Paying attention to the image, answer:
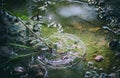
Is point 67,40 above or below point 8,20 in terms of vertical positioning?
below

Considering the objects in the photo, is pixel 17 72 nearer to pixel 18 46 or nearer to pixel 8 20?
pixel 18 46

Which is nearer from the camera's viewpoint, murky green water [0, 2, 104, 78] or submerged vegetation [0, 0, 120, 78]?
submerged vegetation [0, 0, 120, 78]

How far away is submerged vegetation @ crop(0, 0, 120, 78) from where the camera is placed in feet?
8.66

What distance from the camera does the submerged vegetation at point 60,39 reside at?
8.66 feet

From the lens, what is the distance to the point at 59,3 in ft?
11.5

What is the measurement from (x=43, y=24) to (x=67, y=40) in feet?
1.26

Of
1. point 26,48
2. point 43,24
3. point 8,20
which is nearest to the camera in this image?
point 26,48

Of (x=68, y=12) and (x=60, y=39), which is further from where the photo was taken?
(x=68, y=12)

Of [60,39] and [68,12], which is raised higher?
[68,12]

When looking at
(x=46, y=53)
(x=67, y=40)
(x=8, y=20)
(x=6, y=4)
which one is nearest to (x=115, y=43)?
(x=67, y=40)

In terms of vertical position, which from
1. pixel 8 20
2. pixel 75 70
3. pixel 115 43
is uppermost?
pixel 8 20

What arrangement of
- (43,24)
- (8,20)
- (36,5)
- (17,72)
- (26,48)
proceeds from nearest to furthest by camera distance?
1. (17,72)
2. (26,48)
3. (8,20)
4. (43,24)
5. (36,5)

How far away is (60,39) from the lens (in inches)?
118

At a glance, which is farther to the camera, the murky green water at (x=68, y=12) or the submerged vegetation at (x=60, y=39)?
the murky green water at (x=68, y=12)
